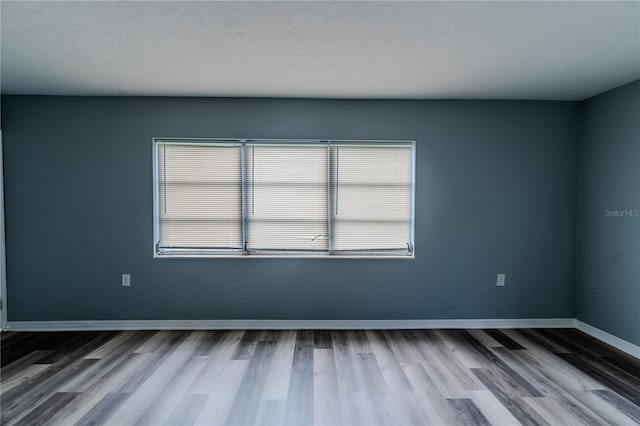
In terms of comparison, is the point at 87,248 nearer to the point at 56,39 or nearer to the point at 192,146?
the point at 192,146

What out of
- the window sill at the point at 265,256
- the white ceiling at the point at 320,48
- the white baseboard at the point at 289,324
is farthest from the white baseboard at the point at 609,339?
the white ceiling at the point at 320,48

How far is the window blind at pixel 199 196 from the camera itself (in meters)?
3.40

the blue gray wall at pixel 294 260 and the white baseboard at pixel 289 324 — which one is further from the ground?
the blue gray wall at pixel 294 260

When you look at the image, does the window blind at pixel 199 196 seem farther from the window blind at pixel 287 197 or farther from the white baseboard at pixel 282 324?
the white baseboard at pixel 282 324

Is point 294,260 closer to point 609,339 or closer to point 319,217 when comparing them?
point 319,217

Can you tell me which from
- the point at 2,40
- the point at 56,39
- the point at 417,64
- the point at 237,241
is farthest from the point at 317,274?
the point at 2,40

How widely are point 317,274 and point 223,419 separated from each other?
1.67 meters

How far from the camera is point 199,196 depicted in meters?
3.42

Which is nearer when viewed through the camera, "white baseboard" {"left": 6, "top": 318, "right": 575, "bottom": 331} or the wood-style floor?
the wood-style floor

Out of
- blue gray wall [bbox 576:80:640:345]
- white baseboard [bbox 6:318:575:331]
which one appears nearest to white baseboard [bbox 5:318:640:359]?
white baseboard [bbox 6:318:575:331]

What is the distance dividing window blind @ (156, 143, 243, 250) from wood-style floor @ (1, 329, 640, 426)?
1.03m

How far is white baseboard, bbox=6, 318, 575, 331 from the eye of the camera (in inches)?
131

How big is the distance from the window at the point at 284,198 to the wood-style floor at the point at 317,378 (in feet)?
3.15

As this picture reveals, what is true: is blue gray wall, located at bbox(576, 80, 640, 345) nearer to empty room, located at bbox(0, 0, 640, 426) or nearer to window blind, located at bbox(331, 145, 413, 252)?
A: empty room, located at bbox(0, 0, 640, 426)
